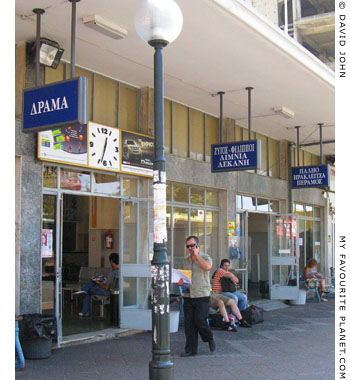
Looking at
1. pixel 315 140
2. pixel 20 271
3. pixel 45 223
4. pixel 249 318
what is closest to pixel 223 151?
pixel 249 318

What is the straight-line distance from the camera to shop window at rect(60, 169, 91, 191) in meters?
8.91

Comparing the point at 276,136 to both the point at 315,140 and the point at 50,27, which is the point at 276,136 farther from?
the point at 50,27

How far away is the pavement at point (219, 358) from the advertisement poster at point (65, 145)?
306cm

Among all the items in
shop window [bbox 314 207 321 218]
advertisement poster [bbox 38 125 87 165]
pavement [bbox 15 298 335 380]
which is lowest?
pavement [bbox 15 298 335 380]

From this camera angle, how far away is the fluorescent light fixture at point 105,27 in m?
7.63

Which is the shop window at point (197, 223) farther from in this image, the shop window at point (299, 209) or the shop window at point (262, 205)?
the shop window at point (299, 209)

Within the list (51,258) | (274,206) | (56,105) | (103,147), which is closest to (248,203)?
(274,206)

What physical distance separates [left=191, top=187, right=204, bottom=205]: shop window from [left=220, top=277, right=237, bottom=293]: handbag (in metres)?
2.33

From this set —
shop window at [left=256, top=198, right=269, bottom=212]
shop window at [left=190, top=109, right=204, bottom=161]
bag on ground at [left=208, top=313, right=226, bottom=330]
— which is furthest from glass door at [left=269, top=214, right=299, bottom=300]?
bag on ground at [left=208, top=313, right=226, bottom=330]

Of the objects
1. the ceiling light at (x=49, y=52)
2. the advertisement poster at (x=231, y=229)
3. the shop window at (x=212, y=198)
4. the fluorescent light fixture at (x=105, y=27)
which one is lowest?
the advertisement poster at (x=231, y=229)

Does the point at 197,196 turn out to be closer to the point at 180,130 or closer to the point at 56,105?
the point at 180,130

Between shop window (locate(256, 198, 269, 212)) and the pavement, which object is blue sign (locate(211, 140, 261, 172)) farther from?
shop window (locate(256, 198, 269, 212))

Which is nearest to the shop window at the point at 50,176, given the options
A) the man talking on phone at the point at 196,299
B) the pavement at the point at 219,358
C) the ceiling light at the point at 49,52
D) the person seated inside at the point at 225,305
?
the ceiling light at the point at 49,52

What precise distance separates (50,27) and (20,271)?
145 inches
